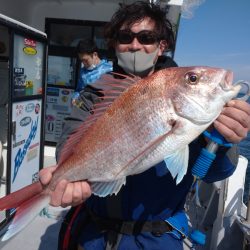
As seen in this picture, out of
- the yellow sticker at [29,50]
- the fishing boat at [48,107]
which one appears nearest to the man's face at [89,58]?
the fishing boat at [48,107]

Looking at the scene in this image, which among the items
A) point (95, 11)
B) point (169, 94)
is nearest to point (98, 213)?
point (169, 94)

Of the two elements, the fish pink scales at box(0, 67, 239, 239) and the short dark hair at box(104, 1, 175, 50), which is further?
the short dark hair at box(104, 1, 175, 50)

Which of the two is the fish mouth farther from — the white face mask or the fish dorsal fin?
the white face mask

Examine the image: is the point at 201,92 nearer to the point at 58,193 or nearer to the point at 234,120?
the point at 234,120

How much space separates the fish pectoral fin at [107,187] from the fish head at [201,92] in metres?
0.43

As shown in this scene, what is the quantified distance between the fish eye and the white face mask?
1.60 feet

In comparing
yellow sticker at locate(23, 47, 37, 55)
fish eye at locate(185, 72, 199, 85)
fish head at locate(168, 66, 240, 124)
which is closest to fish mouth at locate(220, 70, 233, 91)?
fish head at locate(168, 66, 240, 124)

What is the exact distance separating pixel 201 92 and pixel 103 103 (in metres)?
0.46

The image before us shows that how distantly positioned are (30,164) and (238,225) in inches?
114

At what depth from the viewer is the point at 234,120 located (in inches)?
52.2

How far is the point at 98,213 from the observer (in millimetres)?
1854

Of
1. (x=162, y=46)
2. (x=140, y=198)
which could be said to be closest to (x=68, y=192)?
(x=140, y=198)

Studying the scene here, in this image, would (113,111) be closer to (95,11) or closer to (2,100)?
(2,100)

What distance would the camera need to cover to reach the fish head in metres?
1.28
